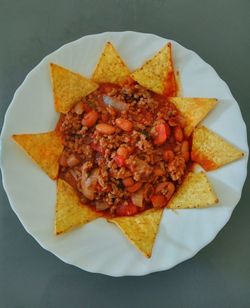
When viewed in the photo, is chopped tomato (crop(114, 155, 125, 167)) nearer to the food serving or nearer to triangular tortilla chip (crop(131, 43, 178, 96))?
the food serving

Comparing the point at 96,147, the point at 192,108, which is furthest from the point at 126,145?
the point at 192,108

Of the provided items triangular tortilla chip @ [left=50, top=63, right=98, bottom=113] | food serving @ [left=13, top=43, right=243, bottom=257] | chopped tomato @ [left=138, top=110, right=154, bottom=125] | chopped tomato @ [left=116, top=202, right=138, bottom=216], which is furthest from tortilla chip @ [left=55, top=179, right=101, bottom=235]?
chopped tomato @ [left=138, top=110, right=154, bottom=125]

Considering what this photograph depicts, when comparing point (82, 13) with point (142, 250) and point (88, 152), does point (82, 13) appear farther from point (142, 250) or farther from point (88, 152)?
point (142, 250)

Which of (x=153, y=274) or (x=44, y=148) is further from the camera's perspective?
(x=153, y=274)

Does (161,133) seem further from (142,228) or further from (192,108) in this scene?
(142,228)

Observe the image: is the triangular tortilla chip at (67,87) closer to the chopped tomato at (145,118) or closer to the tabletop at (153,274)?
the chopped tomato at (145,118)

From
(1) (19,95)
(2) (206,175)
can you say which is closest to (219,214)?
(2) (206,175)
